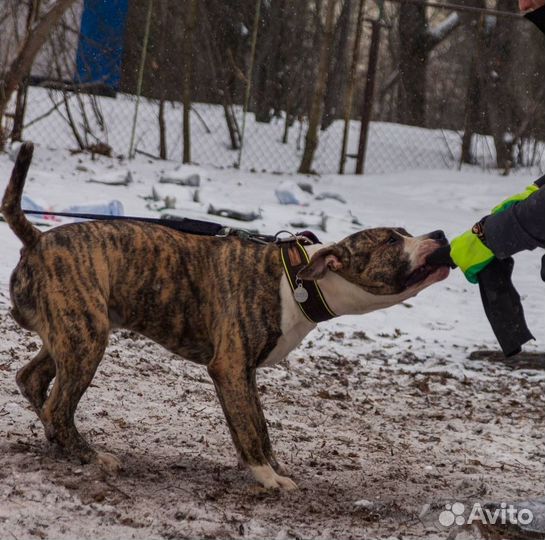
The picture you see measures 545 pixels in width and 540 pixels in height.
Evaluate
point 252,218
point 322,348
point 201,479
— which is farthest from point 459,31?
point 201,479

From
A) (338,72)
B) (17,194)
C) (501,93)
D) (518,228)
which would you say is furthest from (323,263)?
(501,93)

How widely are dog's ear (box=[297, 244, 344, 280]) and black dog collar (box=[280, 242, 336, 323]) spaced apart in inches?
2.4

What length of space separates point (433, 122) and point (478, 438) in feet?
39.2

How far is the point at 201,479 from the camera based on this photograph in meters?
3.94

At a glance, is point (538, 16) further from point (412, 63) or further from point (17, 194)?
point (412, 63)

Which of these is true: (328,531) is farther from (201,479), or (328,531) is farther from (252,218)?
(252,218)

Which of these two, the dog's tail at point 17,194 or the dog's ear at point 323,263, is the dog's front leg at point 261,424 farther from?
the dog's tail at point 17,194

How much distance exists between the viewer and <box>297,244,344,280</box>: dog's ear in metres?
3.88

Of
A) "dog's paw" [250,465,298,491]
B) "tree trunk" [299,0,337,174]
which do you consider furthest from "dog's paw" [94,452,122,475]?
"tree trunk" [299,0,337,174]

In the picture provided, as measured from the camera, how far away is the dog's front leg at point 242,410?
12.7 feet

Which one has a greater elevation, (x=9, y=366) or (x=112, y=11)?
(x=112, y=11)

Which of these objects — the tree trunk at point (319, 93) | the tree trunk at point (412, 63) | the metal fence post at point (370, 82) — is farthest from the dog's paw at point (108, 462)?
the tree trunk at point (412, 63)

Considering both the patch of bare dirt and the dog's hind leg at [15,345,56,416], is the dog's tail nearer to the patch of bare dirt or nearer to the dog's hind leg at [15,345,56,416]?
the dog's hind leg at [15,345,56,416]

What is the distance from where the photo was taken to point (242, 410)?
3877 mm
